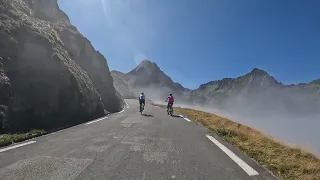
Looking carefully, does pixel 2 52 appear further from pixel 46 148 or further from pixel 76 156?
pixel 76 156

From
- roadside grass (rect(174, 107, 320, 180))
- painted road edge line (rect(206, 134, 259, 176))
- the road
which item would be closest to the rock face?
the road

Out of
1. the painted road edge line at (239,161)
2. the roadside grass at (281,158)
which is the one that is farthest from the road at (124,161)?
the roadside grass at (281,158)

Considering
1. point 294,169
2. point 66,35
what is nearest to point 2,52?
point 294,169

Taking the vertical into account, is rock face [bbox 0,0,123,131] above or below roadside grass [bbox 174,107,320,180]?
above

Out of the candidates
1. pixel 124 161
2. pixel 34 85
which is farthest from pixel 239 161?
pixel 34 85

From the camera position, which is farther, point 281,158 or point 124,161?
point 281,158

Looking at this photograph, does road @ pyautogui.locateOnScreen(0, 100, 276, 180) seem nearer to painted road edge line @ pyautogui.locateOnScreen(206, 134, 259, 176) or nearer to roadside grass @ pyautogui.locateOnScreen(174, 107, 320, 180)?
painted road edge line @ pyautogui.locateOnScreen(206, 134, 259, 176)

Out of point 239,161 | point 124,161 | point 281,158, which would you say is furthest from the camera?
point 281,158

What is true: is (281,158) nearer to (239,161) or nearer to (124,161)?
(239,161)

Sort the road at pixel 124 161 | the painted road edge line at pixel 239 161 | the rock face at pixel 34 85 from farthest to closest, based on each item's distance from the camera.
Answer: the rock face at pixel 34 85 → the painted road edge line at pixel 239 161 → the road at pixel 124 161

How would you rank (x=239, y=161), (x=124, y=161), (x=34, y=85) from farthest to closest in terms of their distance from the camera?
1. (x=34, y=85)
2. (x=239, y=161)
3. (x=124, y=161)

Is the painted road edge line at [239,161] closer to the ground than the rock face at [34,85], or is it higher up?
closer to the ground

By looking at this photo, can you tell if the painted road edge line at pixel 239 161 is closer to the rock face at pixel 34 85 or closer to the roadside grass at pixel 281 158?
the roadside grass at pixel 281 158

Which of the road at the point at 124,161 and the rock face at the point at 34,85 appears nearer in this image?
the road at the point at 124,161
